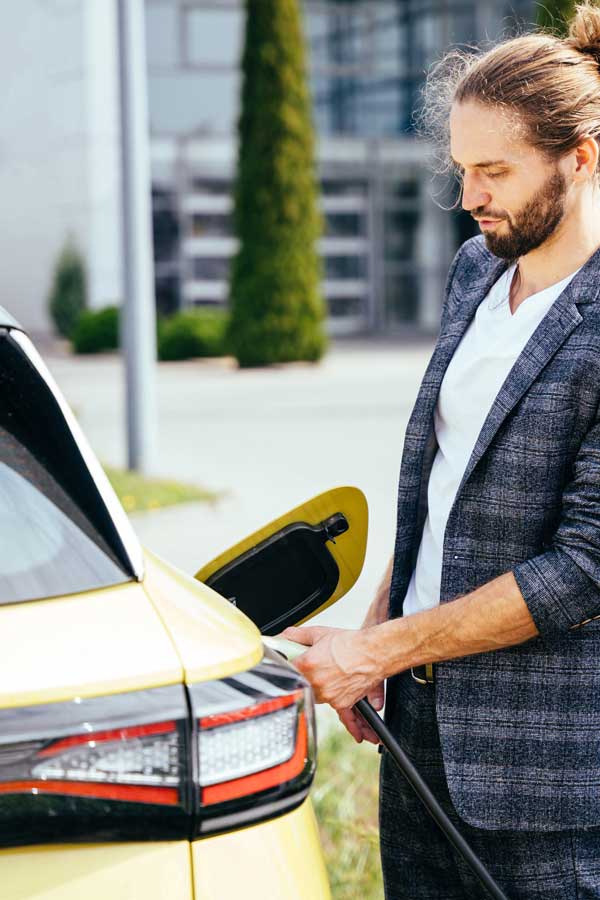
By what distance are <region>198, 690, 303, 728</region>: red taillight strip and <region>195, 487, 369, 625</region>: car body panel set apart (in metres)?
0.58

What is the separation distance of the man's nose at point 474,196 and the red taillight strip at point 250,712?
2.50ft

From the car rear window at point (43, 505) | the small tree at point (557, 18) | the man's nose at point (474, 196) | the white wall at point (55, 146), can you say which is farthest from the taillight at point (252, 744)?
the white wall at point (55, 146)

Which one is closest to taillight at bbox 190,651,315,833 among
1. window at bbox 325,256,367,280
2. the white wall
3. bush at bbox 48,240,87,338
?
bush at bbox 48,240,87,338

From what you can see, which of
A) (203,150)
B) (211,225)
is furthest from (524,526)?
(203,150)

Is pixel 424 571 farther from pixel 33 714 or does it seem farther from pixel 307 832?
pixel 33 714

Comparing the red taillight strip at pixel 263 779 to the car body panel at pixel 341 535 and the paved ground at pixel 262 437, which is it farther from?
the paved ground at pixel 262 437

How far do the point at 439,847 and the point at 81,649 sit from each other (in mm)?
930

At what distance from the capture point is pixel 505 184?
1776 millimetres

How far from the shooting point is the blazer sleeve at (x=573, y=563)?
5.55ft

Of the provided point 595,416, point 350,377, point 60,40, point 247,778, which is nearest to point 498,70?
point 595,416

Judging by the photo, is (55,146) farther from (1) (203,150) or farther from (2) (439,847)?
(2) (439,847)

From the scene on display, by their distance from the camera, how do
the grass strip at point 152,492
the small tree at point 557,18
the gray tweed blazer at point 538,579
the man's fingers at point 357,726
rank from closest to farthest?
the gray tweed blazer at point 538,579 < the man's fingers at point 357,726 < the small tree at point 557,18 < the grass strip at point 152,492

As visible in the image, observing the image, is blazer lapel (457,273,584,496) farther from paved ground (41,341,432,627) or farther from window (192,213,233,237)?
window (192,213,233,237)

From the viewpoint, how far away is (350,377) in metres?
17.3
